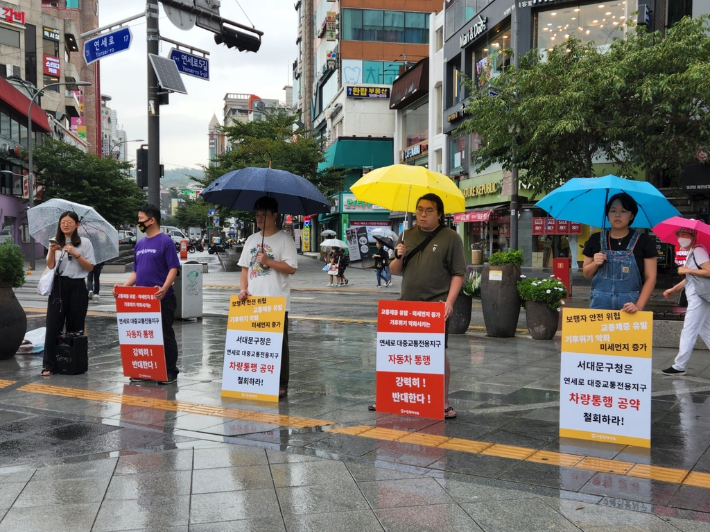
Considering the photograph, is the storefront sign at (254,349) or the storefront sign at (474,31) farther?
the storefront sign at (474,31)

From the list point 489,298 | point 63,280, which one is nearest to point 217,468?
point 63,280

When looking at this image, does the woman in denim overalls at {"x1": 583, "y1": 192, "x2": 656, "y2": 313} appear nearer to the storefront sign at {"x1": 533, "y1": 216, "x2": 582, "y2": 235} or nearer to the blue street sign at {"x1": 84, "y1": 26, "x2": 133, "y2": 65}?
the blue street sign at {"x1": 84, "y1": 26, "x2": 133, "y2": 65}

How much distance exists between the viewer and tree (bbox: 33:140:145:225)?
42906 millimetres

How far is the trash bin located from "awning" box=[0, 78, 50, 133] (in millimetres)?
33207

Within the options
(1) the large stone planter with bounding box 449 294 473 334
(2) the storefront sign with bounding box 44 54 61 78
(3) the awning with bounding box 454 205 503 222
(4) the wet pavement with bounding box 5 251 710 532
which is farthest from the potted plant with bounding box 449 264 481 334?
(2) the storefront sign with bounding box 44 54 61 78

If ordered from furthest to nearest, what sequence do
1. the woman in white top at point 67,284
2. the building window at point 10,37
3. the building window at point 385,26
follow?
the building window at point 10,37 → the building window at point 385,26 → the woman in white top at point 67,284

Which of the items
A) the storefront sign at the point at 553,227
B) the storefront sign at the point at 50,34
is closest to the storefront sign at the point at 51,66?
the storefront sign at the point at 50,34

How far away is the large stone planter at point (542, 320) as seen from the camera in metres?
10.4

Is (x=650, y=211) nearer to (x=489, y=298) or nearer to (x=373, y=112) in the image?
(x=489, y=298)

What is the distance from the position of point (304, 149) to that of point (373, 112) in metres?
15.6

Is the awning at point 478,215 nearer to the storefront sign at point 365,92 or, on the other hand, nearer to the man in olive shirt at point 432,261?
the storefront sign at point 365,92

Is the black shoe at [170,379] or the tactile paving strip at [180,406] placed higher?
the black shoe at [170,379]

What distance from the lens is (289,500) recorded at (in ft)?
12.7

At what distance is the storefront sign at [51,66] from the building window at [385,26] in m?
25.3
